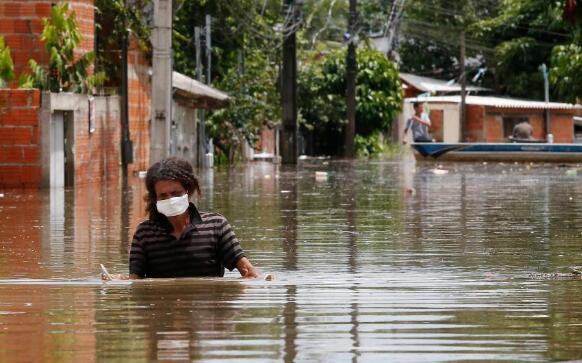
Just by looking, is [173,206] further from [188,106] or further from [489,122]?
[489,122]

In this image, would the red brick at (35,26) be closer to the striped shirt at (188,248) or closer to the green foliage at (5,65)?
the green foliage at (5,65)

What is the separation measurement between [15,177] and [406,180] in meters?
8.82

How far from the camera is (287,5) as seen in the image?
51719 mm

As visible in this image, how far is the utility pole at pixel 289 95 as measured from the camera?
1973 inches

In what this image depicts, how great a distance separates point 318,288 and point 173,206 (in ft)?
5.37

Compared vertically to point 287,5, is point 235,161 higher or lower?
lower

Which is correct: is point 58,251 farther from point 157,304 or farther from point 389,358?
point 389,358

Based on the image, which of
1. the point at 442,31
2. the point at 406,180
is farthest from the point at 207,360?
the point at 442,31

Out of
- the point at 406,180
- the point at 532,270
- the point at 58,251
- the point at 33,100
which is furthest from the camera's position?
the point at 406,180

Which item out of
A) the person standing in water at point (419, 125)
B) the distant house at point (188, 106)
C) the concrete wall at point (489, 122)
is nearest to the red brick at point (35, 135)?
the distant house at point (188, 106)

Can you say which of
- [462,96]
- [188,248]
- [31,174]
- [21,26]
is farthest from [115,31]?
[462,96]

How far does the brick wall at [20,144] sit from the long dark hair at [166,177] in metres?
20.1

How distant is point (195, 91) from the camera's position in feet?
138

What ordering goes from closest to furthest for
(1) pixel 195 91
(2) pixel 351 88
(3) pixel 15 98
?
(3) pixel 15 98 < (1) pixel 195 91 < (2) pixel 351 88
